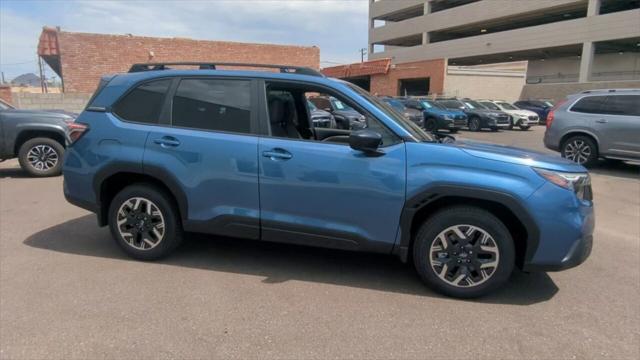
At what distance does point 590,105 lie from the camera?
10594 mm

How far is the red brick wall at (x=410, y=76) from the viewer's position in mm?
40750

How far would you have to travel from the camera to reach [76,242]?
16.9ft

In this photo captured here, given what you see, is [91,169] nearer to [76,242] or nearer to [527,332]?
[76,242]

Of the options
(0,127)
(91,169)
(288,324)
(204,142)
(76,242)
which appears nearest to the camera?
(288,324)

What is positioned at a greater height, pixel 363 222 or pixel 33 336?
pixel 363 222

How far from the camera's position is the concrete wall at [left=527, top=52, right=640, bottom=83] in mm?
44062

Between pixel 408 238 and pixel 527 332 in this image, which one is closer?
pixel 527 332

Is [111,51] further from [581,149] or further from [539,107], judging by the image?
[539,107]

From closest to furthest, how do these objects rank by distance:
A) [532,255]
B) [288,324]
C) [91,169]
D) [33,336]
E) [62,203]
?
[33,336]
[288,324]
[532,255]
[91,169]
[62,203]

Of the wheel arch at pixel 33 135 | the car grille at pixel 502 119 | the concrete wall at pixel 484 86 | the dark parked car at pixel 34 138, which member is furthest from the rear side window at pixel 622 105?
the concrete wall at pixel 484 86

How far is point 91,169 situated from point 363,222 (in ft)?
8.84

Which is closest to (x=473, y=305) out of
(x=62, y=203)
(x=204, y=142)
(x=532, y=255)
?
(x=532, y=255)

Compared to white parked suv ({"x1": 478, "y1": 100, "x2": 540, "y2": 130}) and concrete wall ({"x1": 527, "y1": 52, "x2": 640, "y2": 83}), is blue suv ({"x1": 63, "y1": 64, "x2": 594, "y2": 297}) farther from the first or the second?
concrete wall ({"x1": 527, "y1": 52, "x2": 640, "y2": 83})

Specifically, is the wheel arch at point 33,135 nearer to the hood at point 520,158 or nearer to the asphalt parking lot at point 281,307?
the asphalt parking lot at point 281,307
